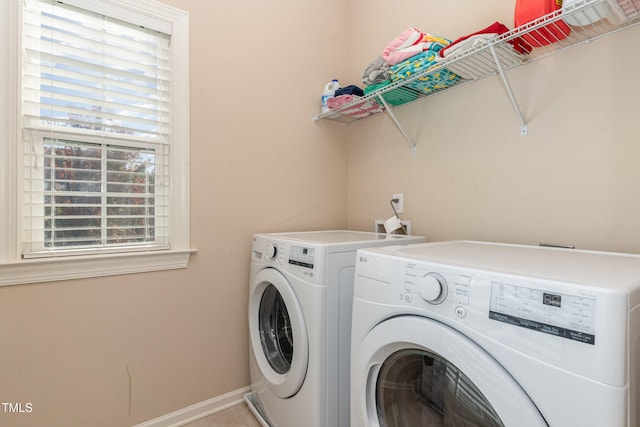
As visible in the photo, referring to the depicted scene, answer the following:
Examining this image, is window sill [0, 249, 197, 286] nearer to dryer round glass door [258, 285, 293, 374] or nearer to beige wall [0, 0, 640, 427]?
beige wall [0, 0, 640, 427]

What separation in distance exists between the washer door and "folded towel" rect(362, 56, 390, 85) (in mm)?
1040

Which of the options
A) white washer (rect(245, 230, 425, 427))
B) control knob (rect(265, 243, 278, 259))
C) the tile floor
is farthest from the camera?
the tile floor

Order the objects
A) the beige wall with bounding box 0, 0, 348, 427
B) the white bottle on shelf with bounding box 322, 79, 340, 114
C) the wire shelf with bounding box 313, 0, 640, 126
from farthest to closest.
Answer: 1. the white bottle on shelf with bounding box 322, 79, 340, 114
2. the beige wall with bounding box 0, 0, 348, 427
3. the wire shelf with bounding box 313, 0, 640, 126

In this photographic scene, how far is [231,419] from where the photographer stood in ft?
5.24

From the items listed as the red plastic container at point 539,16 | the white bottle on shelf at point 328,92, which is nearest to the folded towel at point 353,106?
the white bottle on shelf at point 328,92

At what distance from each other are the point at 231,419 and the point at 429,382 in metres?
1.19

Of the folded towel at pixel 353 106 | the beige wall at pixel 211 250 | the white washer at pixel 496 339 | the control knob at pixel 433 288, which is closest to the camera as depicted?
the white washer at pixel 496 339

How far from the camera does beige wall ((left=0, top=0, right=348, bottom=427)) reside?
1.29 metres

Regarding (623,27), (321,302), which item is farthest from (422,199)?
(623,27)

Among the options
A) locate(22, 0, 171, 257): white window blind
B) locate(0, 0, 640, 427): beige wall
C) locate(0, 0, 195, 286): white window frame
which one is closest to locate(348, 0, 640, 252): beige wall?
locate(0, 0, 640, 427): beige wall

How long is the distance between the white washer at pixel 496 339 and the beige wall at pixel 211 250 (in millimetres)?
965

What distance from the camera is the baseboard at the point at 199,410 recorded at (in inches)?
60.0

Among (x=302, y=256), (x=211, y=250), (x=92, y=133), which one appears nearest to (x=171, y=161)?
(x=92, y=133)

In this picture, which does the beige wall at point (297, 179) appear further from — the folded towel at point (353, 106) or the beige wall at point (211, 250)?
the folded towel at point (353, 106)
